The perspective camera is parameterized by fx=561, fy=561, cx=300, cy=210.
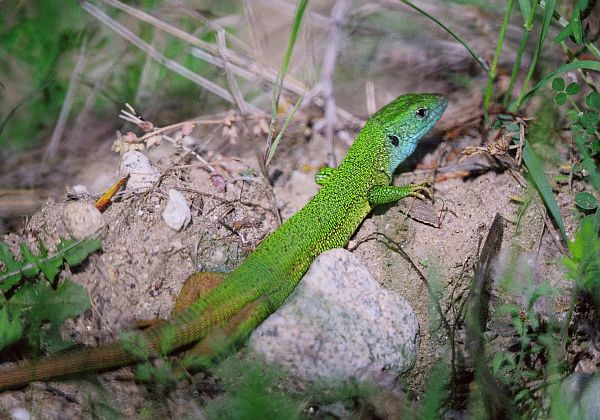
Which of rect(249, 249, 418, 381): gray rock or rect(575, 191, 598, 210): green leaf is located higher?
rect(575, 191, 598, 210): green leaf

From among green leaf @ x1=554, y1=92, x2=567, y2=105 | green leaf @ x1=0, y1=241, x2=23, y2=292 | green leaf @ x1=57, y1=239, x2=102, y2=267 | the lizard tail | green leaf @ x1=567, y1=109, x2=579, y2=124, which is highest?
green leaf @ x1=554, y1=92, x2=567, y2=105

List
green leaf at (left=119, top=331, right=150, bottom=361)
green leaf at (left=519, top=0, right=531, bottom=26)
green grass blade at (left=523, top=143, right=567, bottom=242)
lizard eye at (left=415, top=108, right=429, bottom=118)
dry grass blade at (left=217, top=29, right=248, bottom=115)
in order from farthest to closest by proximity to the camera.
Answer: dry grass blade at (left=217, top=29, right=248, bottom=115)
lizard eye at (left=415, top=108, right=429, bottom=118)
green leaf at (left=519, top=0, right=531, bottom=26)
green grass blade at (left=523, top=143, right=567, bottom=242)
green leaf at (left=119, top=331, right=150, bottom=361)

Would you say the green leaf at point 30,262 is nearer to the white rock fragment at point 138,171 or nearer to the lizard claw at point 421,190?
the white rock fragment at point 138,171

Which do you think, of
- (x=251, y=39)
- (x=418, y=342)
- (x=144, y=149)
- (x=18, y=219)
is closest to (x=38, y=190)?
(x=18, y=219)

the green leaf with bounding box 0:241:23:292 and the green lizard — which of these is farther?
the green leaf with bounding box 0:241:23:292

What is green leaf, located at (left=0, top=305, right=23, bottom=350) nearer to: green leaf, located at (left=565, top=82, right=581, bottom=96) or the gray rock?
the gray rock

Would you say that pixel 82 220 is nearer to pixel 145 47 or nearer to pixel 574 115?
pixel 145 47

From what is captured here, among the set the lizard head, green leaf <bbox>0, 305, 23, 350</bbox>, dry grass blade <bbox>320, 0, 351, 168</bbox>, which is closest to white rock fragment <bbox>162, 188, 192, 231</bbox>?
green leaf <bbox>0, 305, 23, 350</bbox>

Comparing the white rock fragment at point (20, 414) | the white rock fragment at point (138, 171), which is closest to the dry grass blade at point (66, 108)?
the white rock fragment at point (138, 171)
